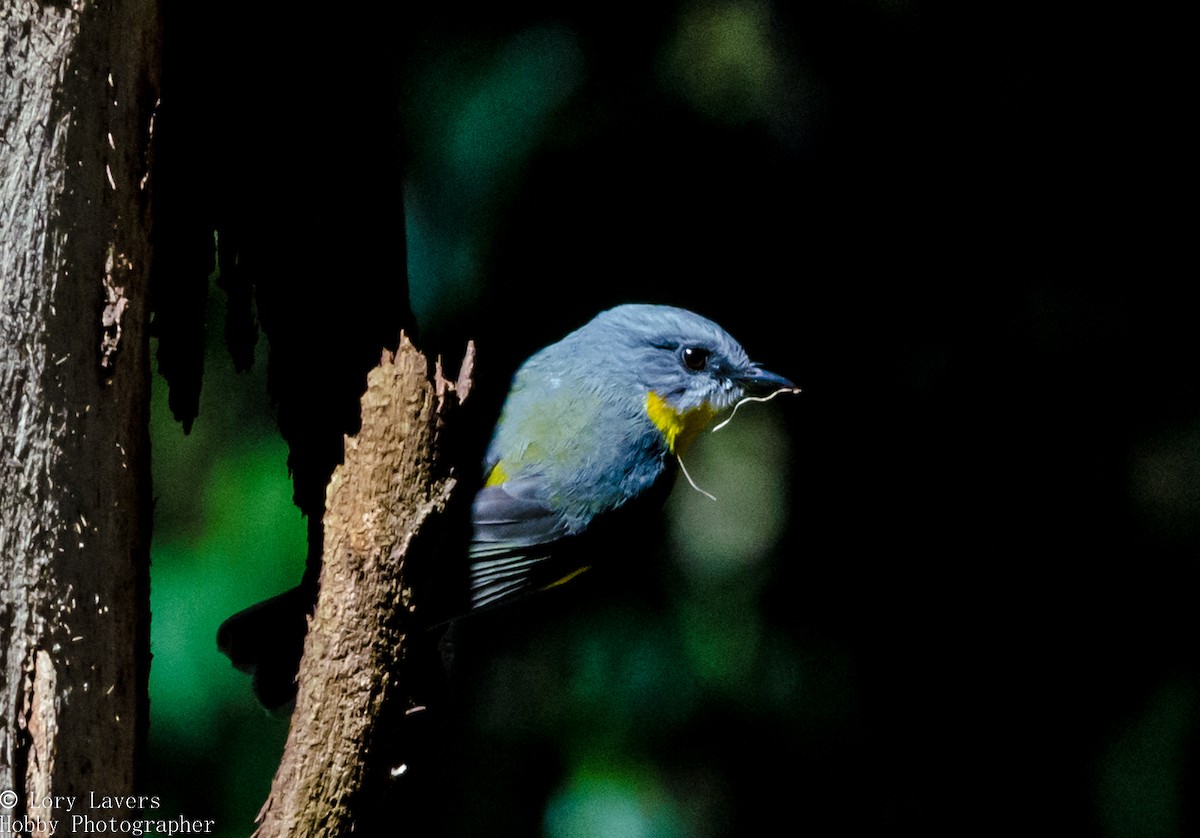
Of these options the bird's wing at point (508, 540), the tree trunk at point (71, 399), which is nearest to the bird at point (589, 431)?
the bird's wing at point (508, 540)

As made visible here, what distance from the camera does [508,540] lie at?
2.04 m

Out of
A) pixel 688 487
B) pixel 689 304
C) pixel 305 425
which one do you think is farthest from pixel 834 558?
pixel 305 425

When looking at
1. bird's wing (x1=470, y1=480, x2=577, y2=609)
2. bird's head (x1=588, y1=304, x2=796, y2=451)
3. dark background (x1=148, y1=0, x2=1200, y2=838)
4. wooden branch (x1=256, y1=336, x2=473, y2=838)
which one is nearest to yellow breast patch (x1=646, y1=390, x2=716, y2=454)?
bird's head (x1=588, y1=304, x2=796, y2=451)

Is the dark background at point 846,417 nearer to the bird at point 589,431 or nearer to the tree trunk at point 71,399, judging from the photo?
the bird at point 589,431

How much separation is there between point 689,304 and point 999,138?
0.96 m

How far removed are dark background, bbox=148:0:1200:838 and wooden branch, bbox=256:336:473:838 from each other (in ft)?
4.56

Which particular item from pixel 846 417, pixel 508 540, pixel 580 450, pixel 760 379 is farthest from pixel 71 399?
pixel 846 417

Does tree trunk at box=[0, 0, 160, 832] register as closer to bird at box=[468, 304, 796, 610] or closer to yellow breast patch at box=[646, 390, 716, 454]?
bird at box=[468, 304, 796, 610]

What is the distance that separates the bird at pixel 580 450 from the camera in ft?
6.61

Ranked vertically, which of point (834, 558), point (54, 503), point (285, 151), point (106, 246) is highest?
point (285, 151)

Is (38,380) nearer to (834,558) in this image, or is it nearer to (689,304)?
(689,304)

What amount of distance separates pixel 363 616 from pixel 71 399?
1.51ft

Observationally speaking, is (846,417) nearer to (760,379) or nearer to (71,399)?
(760,379)

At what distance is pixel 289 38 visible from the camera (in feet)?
6.19
